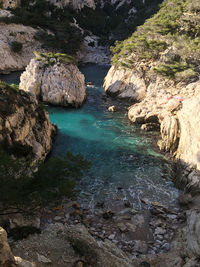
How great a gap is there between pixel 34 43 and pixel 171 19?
144 feet

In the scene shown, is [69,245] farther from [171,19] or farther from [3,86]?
[171,19]

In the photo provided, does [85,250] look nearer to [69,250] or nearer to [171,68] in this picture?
[69,250]

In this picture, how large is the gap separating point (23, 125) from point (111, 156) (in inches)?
391

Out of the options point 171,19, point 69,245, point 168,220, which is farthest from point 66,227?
point 171,19

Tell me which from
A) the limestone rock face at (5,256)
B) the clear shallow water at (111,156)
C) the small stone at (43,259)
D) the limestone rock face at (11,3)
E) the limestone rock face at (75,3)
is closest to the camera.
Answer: the limestone rock face at (5,256)

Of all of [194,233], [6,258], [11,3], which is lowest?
[194,233]

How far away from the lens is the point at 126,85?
4322cm

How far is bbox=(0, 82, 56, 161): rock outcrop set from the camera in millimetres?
17891

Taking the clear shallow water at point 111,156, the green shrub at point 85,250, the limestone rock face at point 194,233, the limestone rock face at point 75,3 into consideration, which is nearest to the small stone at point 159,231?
the limestone rock face at point 194,233

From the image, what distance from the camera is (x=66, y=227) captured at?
13891 millimetres

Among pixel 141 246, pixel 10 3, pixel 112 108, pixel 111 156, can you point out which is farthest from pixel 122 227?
pixel 10 3

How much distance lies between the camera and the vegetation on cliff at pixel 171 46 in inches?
1529

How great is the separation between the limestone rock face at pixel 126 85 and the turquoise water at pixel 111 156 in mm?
6112

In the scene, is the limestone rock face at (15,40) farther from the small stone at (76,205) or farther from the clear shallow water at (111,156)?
the small stone at (76,205)
